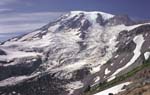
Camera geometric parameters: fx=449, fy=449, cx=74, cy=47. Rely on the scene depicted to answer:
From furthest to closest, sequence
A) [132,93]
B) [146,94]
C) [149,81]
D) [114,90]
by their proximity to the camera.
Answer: [114,90]
[149,81]
[132,93]
[146,94]

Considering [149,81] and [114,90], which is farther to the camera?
[114,90]

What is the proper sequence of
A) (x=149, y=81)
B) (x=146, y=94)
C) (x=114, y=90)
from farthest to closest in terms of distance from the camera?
(x=114, y=90), (x=149, y=81), (x=146, y=94)

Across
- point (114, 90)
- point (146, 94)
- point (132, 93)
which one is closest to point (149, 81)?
point (132, 93)

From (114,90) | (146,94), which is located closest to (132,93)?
(146,94)

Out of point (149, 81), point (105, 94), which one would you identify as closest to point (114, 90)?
point (105, 94)

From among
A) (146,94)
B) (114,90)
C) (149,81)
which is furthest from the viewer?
(114,90)

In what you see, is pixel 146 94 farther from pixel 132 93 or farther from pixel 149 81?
pixel 149 81

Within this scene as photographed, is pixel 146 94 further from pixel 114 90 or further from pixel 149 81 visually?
pixel 114 90

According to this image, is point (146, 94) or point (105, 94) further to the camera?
point (105, 94)

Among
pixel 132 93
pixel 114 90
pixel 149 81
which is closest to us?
pixel 132 93
